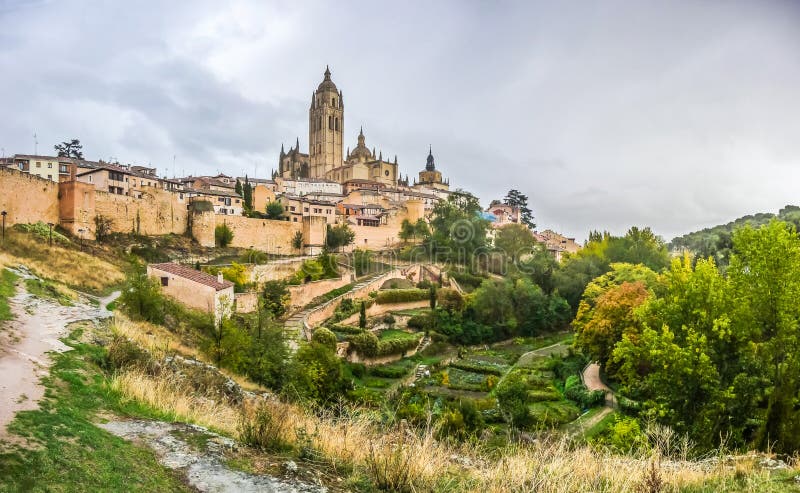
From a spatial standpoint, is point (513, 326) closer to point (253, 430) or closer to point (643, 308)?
point (643, 308)

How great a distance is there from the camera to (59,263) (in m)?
18.7

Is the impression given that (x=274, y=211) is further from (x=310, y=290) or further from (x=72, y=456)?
(x=72, y=456)

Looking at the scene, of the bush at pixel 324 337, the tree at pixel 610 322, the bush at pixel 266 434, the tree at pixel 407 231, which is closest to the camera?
the bush at pixel 266 434

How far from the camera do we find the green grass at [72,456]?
10.9 ft

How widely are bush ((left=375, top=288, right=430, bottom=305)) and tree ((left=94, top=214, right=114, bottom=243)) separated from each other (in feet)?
58.0

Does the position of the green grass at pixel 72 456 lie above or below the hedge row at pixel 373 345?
above

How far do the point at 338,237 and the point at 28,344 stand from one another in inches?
1591

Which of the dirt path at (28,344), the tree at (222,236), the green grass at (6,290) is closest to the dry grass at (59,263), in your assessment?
the green grass at (6,290)

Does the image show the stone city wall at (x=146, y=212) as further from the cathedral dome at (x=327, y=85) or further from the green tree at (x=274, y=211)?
the cathedral dome at (x=327, y=85)

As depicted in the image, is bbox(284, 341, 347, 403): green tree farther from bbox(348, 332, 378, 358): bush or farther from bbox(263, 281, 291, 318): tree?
bbox(263, 281, 291, 318): tree

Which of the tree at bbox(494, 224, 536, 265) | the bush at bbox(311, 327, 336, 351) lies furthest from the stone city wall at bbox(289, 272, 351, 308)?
the tree at bbox(494, 224, 536, 265)

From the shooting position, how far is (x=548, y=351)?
32250 mm

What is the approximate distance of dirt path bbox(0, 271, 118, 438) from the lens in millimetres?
4762

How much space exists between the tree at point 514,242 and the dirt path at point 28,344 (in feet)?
144
